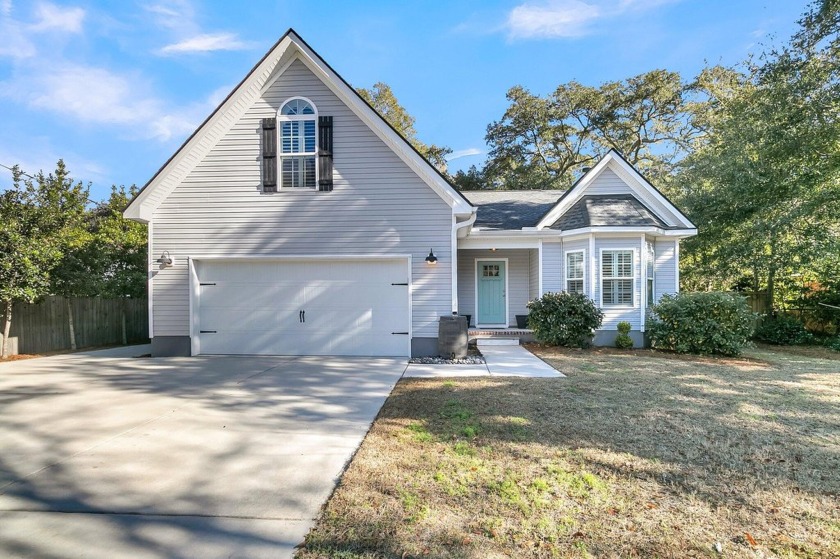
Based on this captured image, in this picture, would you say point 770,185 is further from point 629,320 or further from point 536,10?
point 536,10

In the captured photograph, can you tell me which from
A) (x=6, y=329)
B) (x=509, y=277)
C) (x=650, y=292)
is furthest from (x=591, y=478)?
(x=6, y=329)

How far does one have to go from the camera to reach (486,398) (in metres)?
5.44

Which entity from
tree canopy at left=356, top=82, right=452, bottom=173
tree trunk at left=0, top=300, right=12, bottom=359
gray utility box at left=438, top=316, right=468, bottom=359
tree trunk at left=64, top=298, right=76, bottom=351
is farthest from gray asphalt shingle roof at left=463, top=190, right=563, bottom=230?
tree trunk at left=0, top=300, right=12, bottom=359

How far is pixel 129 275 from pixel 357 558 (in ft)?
49.5

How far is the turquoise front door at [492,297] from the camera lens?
1356cm

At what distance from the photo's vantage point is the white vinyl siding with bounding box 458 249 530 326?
13500 millimetres

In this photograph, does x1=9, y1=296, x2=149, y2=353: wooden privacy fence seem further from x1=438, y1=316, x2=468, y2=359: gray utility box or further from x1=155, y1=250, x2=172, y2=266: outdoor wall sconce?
x1=438, y1=316, x2=468, y2=359: gray utility box

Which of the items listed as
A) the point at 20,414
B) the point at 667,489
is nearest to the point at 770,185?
the point at 667,489

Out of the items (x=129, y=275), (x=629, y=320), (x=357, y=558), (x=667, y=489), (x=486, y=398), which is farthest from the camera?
(x=129, y=275)

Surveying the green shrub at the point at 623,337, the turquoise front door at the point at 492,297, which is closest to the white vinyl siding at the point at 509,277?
the turquoise front door at the point at 492,297

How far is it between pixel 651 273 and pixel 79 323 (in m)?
16.0

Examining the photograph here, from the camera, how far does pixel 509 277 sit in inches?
534

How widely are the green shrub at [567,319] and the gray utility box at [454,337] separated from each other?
8.77 feet

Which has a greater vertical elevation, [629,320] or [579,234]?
[579,234]
